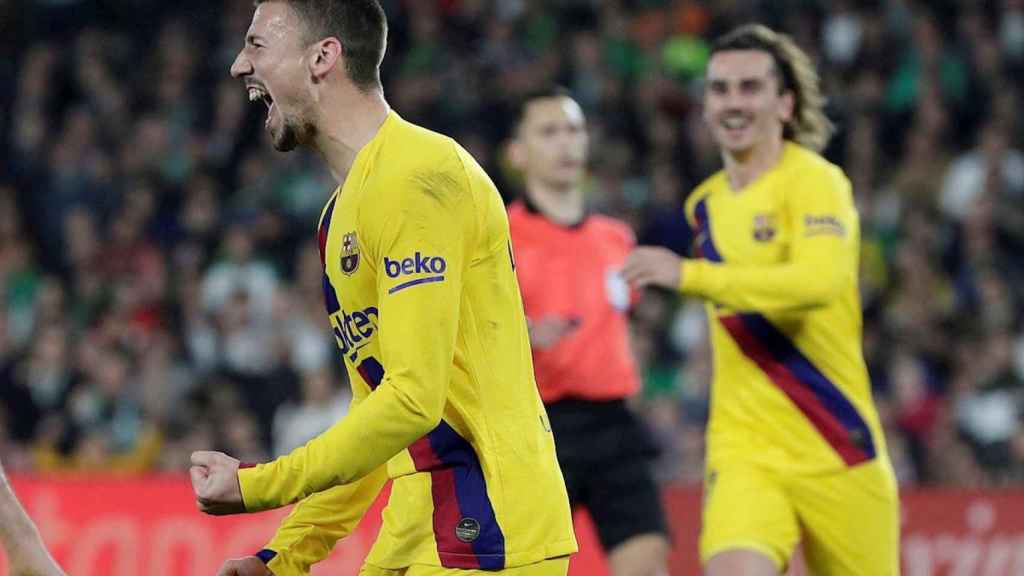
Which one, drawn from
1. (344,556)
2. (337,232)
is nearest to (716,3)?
(344,556)

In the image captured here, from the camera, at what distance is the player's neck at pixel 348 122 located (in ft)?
12.1

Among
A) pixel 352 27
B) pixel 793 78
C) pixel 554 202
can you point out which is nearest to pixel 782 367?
pixel 793 78

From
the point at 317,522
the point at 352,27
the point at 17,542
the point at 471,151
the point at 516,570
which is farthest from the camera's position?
the point at 471,151

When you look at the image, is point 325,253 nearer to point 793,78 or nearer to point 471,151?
point 793,78

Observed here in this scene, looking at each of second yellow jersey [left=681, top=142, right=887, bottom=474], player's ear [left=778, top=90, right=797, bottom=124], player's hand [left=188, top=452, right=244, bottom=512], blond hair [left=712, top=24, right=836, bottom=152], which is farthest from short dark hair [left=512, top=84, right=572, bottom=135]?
player's hand [left=188, top=452, right=244, bottom=512]

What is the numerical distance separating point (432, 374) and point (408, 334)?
91 mm

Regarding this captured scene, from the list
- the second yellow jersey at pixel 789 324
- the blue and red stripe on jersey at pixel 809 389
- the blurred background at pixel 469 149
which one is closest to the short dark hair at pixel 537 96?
the second yellow jersey at pixel 789 324

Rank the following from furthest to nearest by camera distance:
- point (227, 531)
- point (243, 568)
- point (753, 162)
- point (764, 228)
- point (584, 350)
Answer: point (227, 531), point (584, 350), point (753, 162), point (764, 228), point (243, 568)

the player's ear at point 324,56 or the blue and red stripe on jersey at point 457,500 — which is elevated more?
the player's ear at point 324,56

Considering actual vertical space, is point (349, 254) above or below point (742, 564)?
above

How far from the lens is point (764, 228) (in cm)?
568

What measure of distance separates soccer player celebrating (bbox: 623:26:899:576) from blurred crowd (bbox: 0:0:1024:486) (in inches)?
175

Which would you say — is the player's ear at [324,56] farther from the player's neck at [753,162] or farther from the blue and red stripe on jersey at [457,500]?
the player's neck at [753,162]

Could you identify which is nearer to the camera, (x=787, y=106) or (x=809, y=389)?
(x=809, y=389)
